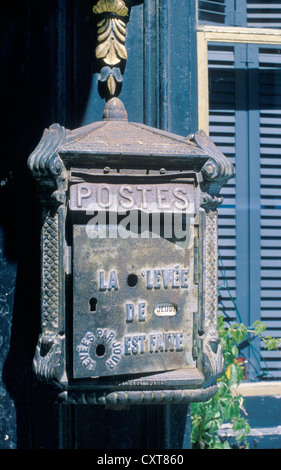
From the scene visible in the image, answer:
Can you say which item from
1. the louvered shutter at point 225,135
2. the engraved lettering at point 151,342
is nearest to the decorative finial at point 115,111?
the louvered shutter at point 225,135

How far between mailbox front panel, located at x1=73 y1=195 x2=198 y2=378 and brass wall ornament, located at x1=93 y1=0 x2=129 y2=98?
808mm

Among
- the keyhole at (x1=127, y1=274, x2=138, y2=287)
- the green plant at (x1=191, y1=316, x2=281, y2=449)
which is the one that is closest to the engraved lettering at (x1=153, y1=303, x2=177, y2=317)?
the keyhole at (x1=127, y1=274, x2=138, y2=287)

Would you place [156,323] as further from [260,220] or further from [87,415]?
[260,220]

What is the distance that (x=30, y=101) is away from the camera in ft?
7.23

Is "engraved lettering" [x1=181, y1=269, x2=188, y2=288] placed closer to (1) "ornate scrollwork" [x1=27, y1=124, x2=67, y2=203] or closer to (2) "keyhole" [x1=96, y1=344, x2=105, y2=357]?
(2) "keyhole" [x1=96, y1=344, x2=105, y2=357]

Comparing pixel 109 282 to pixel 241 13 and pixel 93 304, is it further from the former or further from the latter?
pixel 241 13

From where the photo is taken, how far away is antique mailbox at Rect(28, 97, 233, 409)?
1694 mm

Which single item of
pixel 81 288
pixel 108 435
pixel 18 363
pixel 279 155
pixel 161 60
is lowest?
pixel 108 435

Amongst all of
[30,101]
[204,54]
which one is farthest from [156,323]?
[204,54]

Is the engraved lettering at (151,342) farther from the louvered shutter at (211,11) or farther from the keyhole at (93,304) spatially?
the louvered shutter at (211,11)

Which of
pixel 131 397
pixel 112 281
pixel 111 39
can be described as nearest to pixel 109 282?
pixel 112 281

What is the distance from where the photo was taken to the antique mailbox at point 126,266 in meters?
1.69

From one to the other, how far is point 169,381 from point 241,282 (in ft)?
3.01

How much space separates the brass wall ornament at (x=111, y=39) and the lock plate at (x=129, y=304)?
0.82 metres
